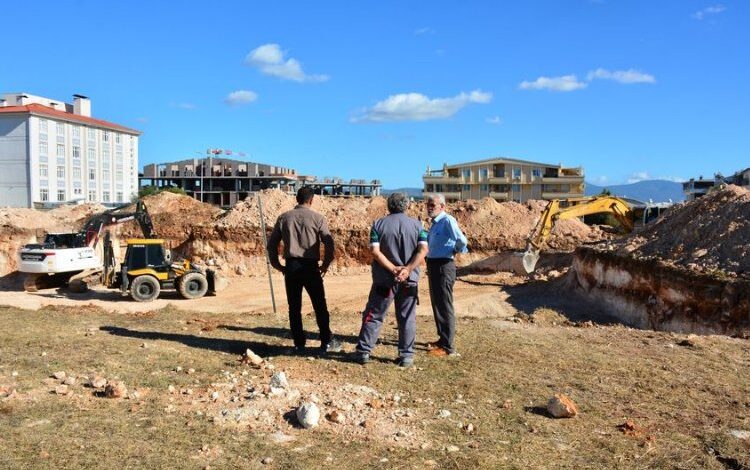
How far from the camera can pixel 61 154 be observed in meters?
59.2

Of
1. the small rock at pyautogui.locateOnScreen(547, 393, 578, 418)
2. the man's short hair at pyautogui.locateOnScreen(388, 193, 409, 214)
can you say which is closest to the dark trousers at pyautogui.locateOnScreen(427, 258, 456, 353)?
the man's short hair at pyautogui.locateOnScreen(388, 193, 409, 214)

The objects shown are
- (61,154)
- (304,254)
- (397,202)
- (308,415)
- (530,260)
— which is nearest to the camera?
(308,415)

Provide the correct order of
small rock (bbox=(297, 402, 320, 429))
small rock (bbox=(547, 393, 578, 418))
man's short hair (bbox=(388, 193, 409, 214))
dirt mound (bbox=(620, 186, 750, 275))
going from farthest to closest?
1. dirt mound (bbox=(620, 186, 750, 275))
2. man's short hair (bbox=(388, 193, 409, 214))
3. small rock (bbox=(547, 393, 578, 418))
4. small rock (bbox=(297, 402, 320, 429))

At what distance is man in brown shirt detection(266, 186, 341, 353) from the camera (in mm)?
6297

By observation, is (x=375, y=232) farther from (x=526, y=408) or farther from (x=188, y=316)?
(x=188, y=316)

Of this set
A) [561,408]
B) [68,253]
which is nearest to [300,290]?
[561,408]

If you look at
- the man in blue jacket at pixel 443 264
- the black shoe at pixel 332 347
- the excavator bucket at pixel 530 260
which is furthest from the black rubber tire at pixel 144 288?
the man in blue jacket at pixel 443 264

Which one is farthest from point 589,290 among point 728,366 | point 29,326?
point 29,326

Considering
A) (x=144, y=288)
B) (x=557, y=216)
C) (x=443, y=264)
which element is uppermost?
A: (x=557, y=216)

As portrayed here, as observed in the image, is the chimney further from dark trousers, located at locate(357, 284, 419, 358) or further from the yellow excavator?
dark trousers, located at locate(357, 284, 419, 358)

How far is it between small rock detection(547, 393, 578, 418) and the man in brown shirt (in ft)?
8.39

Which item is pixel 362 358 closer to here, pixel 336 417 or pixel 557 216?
pixel 336 417

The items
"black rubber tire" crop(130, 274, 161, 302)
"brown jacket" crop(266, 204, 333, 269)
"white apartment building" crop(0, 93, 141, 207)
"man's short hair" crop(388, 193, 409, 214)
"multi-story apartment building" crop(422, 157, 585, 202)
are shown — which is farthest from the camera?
"multi-story apartment building" crop(422, 157, 585, 202)

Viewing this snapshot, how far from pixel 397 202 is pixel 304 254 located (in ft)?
3.78
